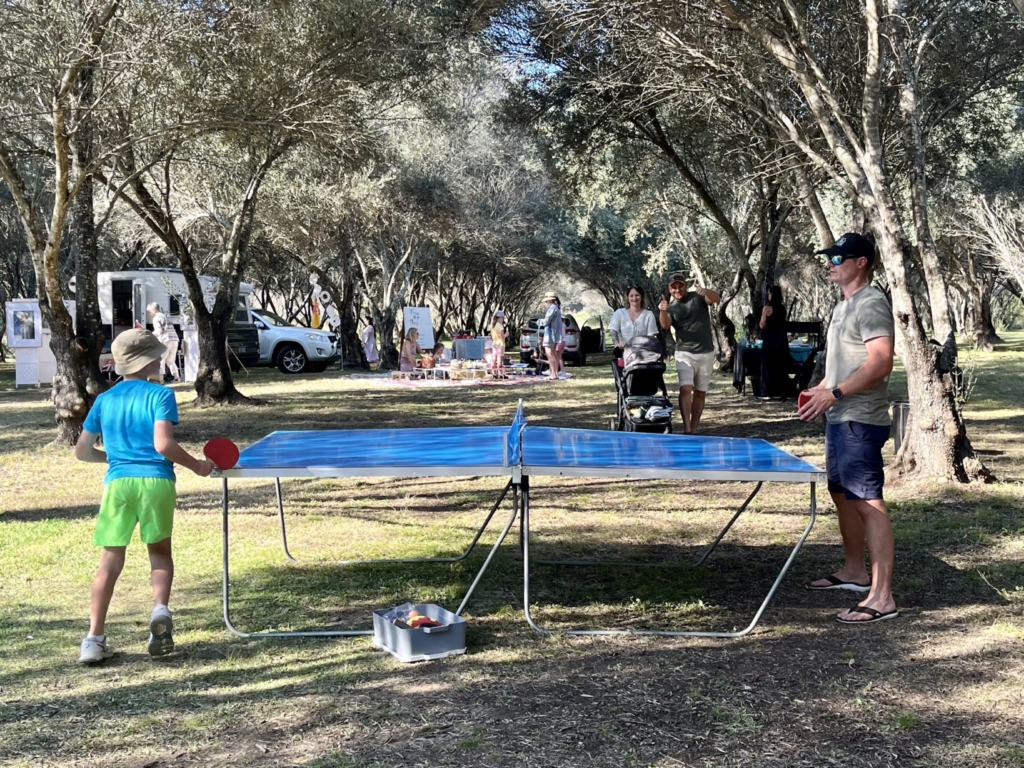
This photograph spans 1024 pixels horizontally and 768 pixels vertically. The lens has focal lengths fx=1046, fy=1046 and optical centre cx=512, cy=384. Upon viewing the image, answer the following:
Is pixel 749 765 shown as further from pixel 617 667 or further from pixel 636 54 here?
pixel 636 54

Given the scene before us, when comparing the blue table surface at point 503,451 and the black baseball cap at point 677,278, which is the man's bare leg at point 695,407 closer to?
the black baseball cap at point 677,278

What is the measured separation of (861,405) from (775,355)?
34.5ft

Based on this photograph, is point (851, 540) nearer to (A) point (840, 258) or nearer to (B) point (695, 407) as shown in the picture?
(A) point (840, 258)

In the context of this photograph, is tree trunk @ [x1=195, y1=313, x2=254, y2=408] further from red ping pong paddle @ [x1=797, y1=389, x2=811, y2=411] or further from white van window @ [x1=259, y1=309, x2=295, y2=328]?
red ping pong paddle @ [x1=797, y1=389, x2=811, y2=411]

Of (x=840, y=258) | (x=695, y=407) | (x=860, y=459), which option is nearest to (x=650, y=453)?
(x=860, y=459)

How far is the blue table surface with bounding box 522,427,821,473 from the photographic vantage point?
455cm

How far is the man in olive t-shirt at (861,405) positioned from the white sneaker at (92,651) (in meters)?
3.34

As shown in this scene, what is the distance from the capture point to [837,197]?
1257 inches

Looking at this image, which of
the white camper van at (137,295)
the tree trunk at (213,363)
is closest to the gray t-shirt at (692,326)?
the tree trunk at (213,363)

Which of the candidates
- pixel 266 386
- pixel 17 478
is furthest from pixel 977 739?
pixel 266 386

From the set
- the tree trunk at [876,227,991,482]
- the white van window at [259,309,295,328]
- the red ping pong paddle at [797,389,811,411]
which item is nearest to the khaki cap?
the red ping pong paddle at [797,389,811,411]

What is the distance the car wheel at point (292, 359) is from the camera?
27.8m

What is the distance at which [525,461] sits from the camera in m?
4.67

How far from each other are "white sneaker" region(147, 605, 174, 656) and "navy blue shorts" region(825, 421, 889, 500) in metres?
3.18
